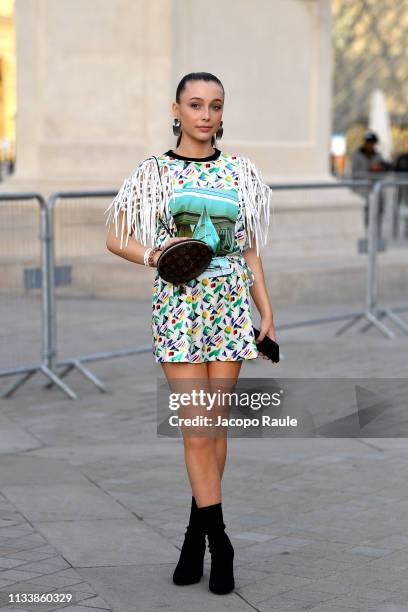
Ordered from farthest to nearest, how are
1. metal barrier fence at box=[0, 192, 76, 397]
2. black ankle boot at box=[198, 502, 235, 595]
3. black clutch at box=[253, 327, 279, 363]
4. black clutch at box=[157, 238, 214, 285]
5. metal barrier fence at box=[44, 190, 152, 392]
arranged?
metal barrier fence at box=[44, 190, 152, 392] → metal barrier fence at box=[0, 192, 76, 397] → black clutch at box=[253, 327, 279, 363] → black ankle boot at box=[198, 502, 235, 595] → black clutch at box=[157, 238, 214, 285]

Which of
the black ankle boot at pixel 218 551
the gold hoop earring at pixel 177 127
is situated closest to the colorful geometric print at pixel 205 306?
the gold hoop earring at pixel 177 127

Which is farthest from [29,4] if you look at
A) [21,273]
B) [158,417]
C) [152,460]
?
[152,460]

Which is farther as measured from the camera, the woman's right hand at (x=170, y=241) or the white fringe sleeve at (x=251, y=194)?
the white fringe sleeve at (x=251, y=194)

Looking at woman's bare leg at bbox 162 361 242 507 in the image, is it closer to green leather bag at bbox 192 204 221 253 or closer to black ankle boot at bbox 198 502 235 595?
black ankle boot at bbox 198 502 235 595

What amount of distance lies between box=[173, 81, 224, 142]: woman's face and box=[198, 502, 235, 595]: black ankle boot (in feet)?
4.41

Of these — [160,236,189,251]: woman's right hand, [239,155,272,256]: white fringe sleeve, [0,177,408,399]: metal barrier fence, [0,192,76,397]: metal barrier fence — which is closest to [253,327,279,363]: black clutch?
[239,155,272,256]: white fringe sleeve

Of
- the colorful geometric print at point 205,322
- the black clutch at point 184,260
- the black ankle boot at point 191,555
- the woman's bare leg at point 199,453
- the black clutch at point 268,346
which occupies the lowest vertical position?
the black ankle boot at point 191,555

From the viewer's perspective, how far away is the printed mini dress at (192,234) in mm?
4320

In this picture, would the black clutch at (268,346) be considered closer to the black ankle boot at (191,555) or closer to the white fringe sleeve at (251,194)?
the white fringe sleeve at (251,194)

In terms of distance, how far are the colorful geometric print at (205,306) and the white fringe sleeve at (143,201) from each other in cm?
5

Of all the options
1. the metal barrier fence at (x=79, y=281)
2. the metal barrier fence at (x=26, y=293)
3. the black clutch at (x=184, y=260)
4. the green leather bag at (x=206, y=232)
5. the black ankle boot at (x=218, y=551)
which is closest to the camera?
the black clutch at (x=184, y=260)

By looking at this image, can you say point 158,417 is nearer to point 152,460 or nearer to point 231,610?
point 152,460

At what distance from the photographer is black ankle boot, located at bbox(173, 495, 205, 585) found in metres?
4.43

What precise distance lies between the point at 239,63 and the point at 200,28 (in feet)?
2.13
